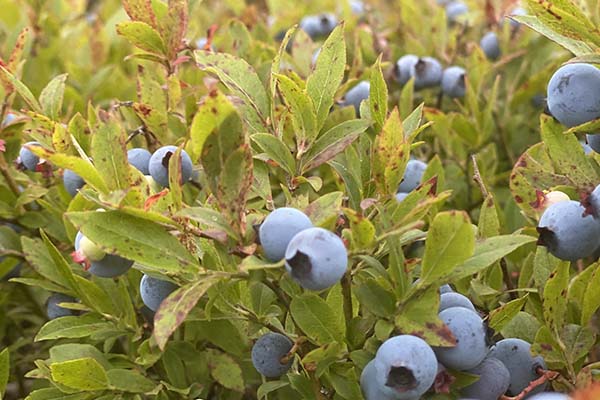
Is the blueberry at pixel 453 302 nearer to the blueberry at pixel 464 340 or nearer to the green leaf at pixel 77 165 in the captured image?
the blueberry at pixel 464 340

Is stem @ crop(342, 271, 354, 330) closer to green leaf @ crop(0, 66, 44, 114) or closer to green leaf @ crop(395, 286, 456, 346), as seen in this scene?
green leaf @ crop(395, 286, 456, 346)

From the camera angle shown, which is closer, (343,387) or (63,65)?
(343,387)

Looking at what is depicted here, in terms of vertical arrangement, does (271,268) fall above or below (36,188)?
above

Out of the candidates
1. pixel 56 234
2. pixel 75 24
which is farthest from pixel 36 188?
pixel 75 24

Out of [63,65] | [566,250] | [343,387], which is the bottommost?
[63,65]

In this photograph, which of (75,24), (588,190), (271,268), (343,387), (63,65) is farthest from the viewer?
(75,24)

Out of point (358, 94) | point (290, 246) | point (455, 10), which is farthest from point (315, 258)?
point (455, 10)

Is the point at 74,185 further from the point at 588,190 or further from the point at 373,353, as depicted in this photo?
the point at 588,190
